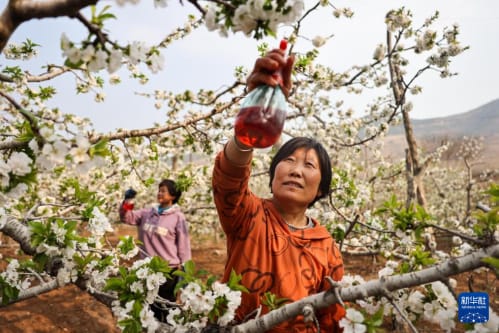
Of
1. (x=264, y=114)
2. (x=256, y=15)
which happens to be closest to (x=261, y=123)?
(x=264, y=114)

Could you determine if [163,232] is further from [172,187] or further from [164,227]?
[172,187]

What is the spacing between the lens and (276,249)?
171 centimetres

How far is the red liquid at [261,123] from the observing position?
1.13 m

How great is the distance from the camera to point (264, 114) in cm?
112

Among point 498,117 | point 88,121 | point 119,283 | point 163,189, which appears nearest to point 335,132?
point 163,189

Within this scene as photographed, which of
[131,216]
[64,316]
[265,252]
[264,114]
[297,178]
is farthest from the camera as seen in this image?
[64,316]

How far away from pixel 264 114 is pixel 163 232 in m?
3.67

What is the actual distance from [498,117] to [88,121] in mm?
133311

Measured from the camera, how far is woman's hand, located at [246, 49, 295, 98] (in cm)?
116

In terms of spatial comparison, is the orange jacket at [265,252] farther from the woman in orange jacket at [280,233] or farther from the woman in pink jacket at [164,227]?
the woman in pink jacket at [164,227]

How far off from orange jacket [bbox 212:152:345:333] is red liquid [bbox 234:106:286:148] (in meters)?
0.31

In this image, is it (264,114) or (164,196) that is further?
(164,196)

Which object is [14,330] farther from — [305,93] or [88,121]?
[305,93]

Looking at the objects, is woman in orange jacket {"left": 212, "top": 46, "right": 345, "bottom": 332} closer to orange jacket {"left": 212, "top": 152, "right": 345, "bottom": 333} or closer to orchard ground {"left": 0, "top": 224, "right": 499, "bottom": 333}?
orange jacket {"left": 212, "top": 152, "right": 345, "bottom": 333}
